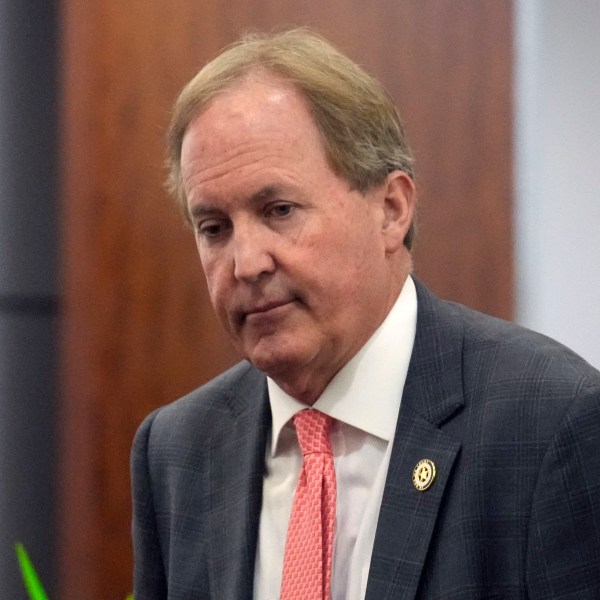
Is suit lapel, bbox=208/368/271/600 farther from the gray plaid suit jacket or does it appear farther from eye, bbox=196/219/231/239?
eye, bbox=196/219/231/239

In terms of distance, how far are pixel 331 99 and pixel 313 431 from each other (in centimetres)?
43

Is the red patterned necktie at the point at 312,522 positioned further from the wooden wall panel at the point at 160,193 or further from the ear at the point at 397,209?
the wooden wall panel at the point at 160,193

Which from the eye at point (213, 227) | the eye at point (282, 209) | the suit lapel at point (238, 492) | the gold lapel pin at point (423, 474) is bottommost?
the suit lapel at point (238, 492)

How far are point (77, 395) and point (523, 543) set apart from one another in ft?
5.25

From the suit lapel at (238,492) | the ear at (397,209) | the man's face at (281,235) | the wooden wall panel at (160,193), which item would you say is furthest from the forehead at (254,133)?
the wooden wall panel at (160,193)

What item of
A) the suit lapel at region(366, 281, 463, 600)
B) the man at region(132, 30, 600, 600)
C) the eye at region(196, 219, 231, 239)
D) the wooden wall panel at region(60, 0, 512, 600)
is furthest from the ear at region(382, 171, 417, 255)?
the wooden wall panel at region(60, 0, 512, 600)

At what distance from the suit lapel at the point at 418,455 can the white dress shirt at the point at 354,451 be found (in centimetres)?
3

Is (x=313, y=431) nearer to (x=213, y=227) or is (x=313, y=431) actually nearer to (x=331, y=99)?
(x=213, y=227)

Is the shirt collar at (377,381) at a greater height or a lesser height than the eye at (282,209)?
lesser

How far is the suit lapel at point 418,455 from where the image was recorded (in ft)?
4.34

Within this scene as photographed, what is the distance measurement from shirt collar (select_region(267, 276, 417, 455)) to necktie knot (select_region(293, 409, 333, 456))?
0.01 m

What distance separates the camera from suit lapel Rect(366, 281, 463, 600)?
1.32 metres

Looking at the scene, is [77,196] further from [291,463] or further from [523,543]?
[523,543]

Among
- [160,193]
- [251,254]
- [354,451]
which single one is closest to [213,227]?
[251,254]
